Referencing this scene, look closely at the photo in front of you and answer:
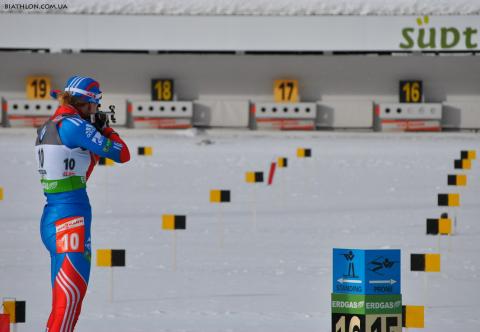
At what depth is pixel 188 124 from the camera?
134 feet

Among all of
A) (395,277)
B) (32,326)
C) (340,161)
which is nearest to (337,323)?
(395,277)

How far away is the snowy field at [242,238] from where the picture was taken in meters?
9.01

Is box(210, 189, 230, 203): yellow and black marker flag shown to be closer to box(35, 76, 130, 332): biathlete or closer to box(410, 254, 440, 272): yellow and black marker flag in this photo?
box(410, 254, 440, 272): yellow and black marker flag

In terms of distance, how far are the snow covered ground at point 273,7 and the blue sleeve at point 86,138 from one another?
35575 mm

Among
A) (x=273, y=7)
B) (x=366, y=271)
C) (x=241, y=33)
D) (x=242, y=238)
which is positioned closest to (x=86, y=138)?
(x=366, y=271)

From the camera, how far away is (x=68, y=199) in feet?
22.0

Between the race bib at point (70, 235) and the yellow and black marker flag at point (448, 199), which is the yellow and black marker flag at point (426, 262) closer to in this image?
the race bib at point (70, 235)

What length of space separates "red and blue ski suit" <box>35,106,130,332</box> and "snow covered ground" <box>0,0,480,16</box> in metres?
35.5

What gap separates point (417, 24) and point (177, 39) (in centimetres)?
794

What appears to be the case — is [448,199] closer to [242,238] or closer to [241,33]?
[242,238]

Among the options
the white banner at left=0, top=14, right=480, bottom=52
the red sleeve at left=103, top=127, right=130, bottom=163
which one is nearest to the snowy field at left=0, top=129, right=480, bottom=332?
the red sleeve at left=103, top=127, right=130, bottom=163

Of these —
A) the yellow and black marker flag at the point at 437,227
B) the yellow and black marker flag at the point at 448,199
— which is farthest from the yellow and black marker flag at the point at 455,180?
the yellow and black marker flag at the point at 437,227

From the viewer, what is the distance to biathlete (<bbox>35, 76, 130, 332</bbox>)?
21.6 ft

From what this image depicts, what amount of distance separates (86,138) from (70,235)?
20.3 inches
